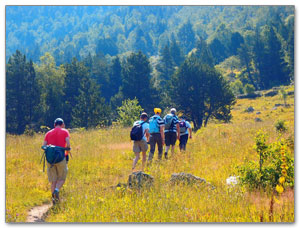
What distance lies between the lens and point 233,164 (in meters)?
10.6

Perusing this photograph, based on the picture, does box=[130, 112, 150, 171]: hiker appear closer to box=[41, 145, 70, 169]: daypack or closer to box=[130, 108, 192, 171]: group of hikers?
box=[130, 108, 192, 171]: group of hikers

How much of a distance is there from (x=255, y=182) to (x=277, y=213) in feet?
6.40

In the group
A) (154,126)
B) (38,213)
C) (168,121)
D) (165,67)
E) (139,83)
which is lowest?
(38,213)

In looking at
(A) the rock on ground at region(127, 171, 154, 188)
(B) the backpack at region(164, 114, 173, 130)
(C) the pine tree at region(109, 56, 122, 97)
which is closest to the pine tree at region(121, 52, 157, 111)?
(C) the pine tree at region(109, 56, 122, 97)

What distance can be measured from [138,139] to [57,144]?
10.6 feet

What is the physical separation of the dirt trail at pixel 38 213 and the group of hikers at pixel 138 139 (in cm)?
32

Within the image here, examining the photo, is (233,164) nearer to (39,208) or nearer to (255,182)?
(255,182)

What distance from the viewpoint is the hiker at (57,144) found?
25.2 feet

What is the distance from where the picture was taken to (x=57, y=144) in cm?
769

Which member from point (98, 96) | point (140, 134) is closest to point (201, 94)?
point (98, 96)

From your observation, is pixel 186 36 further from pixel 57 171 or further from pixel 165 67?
pixel 57 171

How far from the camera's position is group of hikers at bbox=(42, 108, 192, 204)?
7652 millimetres

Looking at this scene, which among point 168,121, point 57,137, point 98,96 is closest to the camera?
point 57,137

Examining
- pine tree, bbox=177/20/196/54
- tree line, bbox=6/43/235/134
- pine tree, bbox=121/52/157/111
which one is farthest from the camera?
pine tree, bbox=177/20/196/54
